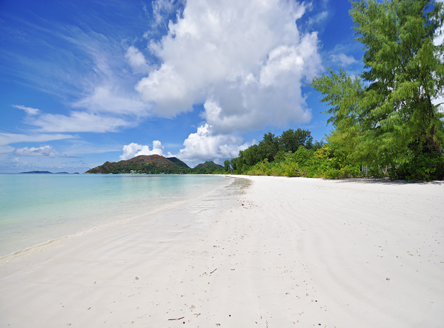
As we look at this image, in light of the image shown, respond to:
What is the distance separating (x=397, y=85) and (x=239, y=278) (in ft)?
53.0

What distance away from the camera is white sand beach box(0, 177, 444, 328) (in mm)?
1700

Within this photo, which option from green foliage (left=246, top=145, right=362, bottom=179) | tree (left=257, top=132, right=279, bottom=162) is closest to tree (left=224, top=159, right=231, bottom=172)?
tree (left=257, top=132, right=279, bottom=162)

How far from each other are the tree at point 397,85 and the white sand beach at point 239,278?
1071cm

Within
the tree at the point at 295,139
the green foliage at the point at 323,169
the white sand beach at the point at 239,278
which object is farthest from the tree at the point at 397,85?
the tree at the point at 295,139

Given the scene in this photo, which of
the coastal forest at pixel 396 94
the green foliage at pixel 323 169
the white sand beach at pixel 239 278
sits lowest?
the white sand beach at pixel 239 278

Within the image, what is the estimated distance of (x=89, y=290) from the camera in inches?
87.0

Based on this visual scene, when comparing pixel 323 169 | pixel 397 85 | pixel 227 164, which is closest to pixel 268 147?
pixel 227 164

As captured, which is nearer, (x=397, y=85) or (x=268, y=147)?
(x=397, y=85)

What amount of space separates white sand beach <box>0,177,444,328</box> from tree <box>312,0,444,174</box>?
10707 mm

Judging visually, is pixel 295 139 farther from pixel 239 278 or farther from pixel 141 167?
pixel 141 167

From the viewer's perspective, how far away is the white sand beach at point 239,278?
170cm

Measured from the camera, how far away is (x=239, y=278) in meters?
2.32

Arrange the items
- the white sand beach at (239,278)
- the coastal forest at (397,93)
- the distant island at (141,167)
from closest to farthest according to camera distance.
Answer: the white sand beach at (239,278)
the coastal forest at (397,93)
the distant island at (141,167)

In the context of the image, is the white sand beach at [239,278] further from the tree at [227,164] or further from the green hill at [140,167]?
the green hill at [140,167]
